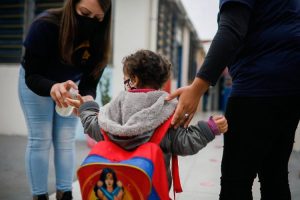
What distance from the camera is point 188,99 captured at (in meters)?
1.14

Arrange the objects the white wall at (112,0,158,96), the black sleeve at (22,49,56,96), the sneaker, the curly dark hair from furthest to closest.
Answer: the white wall at (112,0,158,96) → the sneaker → the black sleeve at (22,49,56,96) → the curly dark hair

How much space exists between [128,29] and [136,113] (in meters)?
3.29

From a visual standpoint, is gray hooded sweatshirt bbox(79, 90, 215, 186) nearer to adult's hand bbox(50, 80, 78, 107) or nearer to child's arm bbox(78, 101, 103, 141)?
child's arm bbox(78, 101, 103, 141)

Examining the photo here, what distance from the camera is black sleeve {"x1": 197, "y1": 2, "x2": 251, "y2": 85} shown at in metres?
1.08

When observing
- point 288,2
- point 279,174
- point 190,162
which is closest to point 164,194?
point 279,174

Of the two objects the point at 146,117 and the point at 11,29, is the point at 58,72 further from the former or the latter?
the point at 11,29

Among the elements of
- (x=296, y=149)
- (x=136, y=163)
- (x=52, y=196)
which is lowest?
(x=296, y=149)

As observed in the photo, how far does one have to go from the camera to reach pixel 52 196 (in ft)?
6.92

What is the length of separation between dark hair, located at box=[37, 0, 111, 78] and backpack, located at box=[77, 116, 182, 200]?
61 cm

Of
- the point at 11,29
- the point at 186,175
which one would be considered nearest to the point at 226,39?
the point at 186,175

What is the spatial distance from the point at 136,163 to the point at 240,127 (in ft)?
1.30

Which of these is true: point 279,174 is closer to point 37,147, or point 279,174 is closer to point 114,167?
point 114,167

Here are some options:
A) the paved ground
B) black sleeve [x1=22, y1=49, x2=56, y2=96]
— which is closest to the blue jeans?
A: black sleeve [x1=22, y1=49, x2=56, y2=96]

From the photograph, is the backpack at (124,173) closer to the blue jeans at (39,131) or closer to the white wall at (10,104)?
the blue jeans at (39,131)
